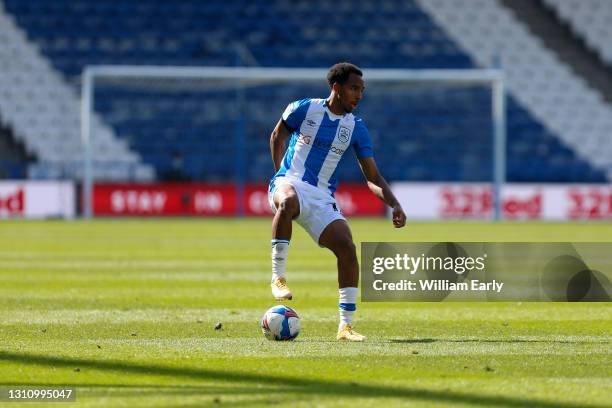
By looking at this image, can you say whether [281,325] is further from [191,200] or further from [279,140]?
[191,200]

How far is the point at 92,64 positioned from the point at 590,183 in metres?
15.8

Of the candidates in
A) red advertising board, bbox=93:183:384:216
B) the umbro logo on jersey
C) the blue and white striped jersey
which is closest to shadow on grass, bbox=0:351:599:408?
the blue and white striped jersey

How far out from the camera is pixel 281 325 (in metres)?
8.67

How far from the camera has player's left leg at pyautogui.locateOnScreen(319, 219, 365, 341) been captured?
879 centimetres

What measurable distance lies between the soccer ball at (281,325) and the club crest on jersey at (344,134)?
136 cm

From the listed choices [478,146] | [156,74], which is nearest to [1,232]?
[156,74]

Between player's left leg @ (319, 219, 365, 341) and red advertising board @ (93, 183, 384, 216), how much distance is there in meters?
26.2

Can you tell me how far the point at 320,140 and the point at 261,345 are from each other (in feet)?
5.33

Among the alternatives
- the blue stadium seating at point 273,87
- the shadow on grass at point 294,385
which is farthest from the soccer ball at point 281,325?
the blue stadium seating at point 273,87

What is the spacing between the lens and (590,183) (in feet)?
124

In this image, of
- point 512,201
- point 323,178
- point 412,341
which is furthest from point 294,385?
point 512,201

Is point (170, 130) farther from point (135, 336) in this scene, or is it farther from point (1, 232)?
point (135, 336)

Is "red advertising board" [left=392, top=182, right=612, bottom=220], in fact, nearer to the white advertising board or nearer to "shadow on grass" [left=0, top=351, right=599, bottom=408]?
the white advertising board

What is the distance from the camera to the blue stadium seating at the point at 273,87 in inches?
1511
